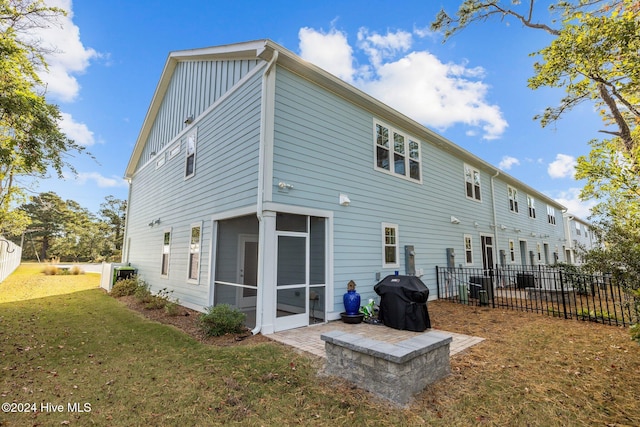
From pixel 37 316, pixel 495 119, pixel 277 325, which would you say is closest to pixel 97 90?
pixel 37 316

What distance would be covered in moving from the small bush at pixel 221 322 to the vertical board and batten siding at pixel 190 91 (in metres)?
5.57

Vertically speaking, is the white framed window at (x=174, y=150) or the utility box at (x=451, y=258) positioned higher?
the white framed window at (x=174, y=150)

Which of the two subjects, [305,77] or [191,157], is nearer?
[305,77]

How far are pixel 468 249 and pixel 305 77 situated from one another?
32.2ft

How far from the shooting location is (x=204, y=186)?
863 cm

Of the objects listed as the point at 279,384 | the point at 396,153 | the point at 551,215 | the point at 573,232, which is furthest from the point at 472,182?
the point at 573,232

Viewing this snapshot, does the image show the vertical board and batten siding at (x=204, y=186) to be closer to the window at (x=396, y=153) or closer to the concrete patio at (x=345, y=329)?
the concrete patio at (x=345, y=329)

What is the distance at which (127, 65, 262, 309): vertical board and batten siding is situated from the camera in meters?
6.86

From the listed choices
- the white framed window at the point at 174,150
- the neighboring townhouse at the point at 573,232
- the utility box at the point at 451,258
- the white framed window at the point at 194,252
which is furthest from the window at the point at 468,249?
the neighboring townhouse at the point at 573,232

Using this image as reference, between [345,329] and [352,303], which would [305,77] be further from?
[345,329]

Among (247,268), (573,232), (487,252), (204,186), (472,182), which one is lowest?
(247,268)

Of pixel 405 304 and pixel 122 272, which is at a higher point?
pixel 122 272

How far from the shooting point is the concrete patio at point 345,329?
16.3ft

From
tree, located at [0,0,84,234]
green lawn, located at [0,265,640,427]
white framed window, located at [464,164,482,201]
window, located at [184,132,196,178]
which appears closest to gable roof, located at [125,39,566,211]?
white framed window, located at [464,164,482,201]
